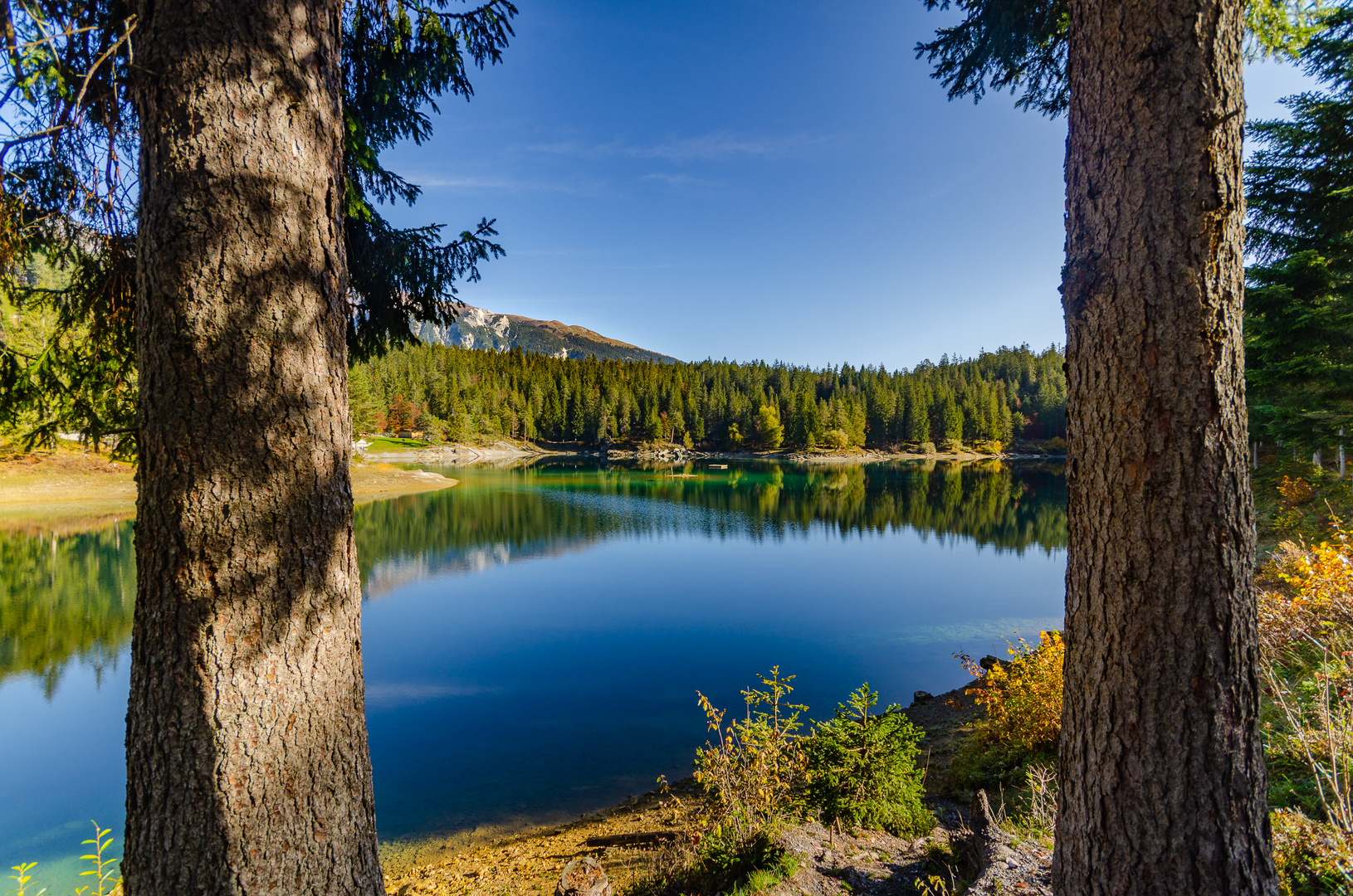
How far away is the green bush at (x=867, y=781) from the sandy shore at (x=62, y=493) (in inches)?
702

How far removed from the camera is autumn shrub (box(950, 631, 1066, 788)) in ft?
16.9

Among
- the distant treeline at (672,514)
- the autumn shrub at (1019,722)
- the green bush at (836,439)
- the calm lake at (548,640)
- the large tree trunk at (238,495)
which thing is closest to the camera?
the large tree trunk at (238,495)

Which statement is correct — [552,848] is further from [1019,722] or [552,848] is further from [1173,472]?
[1173,472]

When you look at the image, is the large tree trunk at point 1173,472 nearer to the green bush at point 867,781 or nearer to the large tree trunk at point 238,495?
the green bush at point 867,781

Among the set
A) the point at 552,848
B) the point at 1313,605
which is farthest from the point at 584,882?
the point at 1313,605

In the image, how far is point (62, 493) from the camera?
71.2ft

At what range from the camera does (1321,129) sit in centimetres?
898

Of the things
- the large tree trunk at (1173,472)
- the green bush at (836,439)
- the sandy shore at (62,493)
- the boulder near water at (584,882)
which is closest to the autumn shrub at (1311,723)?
the large tree trunk at (1173,472)

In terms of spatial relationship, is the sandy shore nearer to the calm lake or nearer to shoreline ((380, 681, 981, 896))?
the calm lake

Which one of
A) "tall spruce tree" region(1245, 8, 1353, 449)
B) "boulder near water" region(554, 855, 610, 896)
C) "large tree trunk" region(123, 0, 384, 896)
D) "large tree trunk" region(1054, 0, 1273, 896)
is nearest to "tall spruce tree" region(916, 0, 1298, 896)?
"large tree trunk" region(1054, 0, 1273, 896)

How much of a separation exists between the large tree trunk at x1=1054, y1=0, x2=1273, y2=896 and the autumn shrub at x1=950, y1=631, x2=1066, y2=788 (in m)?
3.89

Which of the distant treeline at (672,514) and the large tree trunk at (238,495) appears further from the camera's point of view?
the distant treeline at (672,514)

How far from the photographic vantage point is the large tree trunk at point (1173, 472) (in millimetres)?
1661

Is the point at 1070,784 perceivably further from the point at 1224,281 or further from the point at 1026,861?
the point at 1224,281
